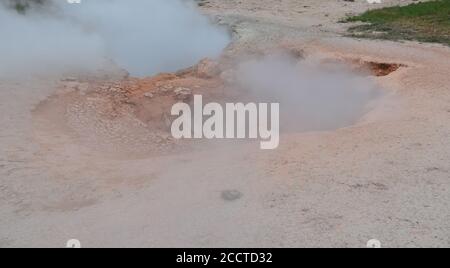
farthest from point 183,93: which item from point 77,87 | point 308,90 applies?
point 308,90

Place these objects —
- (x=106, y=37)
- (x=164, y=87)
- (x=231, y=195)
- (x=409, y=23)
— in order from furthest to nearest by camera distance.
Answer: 1. (x=409, y=23)
2. (x=106, y=37)
3. (x=164, y=87)
4. (x=231, y=195)

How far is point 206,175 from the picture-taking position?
16.7 feet

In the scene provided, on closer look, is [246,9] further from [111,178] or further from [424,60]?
[111,178]

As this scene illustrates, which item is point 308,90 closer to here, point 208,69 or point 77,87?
point 208,69

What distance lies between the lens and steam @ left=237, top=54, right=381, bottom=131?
7180 mm

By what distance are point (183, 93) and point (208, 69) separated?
3.38 ft

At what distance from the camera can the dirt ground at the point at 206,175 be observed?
421 centimetres

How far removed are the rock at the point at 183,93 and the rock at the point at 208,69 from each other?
0.72 meters

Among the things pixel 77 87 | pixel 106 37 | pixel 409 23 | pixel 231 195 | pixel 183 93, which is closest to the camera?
pixel 231 195

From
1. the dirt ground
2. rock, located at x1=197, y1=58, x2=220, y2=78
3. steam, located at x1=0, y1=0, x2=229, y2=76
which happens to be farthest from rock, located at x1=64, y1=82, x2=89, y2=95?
rock, located at x1=197, y1=58, x2=220, y2=78

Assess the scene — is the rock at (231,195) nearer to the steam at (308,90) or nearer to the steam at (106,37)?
the steam at (308,90)

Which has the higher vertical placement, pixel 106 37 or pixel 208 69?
pixel 106 37

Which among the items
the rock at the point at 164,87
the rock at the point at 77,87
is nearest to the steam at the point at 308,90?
the rock at the point at 164,87

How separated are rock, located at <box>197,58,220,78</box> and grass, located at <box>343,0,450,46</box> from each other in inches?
126
